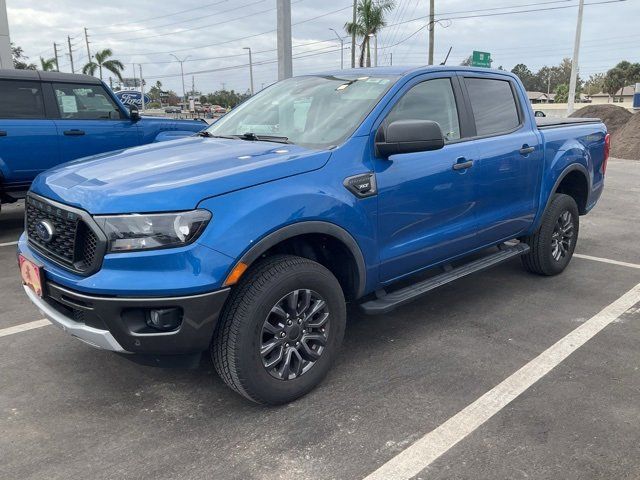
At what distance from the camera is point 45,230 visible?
294cm

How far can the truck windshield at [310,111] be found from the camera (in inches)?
137

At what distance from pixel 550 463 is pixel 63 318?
248cm

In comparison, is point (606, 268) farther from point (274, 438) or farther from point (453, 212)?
point (274, 438)

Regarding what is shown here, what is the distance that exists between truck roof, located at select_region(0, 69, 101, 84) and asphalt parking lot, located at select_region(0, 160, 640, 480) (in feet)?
12.5

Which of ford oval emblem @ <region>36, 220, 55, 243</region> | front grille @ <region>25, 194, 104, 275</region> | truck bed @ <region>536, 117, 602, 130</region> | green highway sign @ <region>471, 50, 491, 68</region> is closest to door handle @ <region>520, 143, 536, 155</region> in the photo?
truck bed @ <region>536, 117, 602, 130</region>

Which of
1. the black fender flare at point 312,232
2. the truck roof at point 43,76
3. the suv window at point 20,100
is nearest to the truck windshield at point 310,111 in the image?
the black fender flare at point 312,232

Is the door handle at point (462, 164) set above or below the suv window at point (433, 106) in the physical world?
below

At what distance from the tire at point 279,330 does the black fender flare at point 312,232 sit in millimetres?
150

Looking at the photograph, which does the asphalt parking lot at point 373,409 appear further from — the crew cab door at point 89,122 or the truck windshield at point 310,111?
the crew cab door at point 89,122

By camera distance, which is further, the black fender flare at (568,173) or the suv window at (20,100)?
the suv window at (20,100)

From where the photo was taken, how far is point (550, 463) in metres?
2.56

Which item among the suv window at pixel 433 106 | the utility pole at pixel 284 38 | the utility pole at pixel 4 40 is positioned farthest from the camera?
the utility pole at pixel 4 40

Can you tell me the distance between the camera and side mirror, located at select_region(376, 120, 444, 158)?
127 inches

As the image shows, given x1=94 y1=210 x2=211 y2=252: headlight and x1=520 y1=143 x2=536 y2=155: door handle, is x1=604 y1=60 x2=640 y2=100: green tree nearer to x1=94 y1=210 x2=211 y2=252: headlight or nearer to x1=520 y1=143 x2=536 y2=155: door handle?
x1=520 y1=143 x2=536 y2=155: door handle
